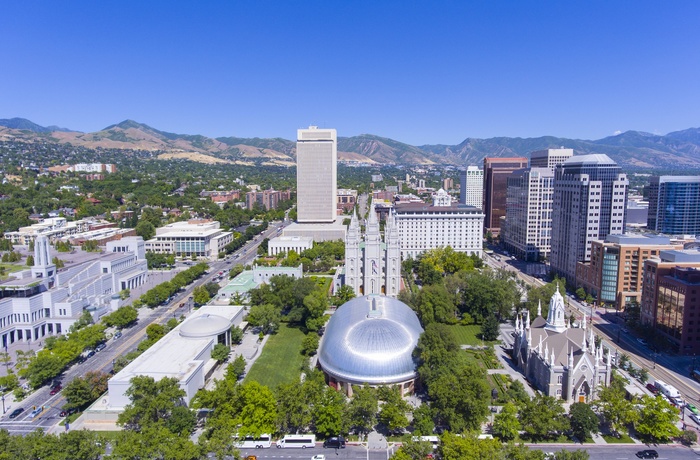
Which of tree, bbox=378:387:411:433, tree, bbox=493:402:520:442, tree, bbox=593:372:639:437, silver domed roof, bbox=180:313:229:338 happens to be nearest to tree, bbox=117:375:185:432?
silver domed roof, bbox=180:313:229:338

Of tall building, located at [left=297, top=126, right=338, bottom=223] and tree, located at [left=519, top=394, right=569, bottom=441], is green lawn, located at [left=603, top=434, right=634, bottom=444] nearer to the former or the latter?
tree, located at [left=519, top=394, right=569, bottom=441]

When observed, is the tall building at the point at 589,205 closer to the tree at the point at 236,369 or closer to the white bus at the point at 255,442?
the tree at the point at 236,369

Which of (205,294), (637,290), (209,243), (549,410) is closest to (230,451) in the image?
(549,410)

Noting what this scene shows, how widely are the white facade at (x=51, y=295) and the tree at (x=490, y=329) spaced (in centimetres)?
6314

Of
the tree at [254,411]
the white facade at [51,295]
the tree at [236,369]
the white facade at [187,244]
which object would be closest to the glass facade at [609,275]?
the tree at [236,369]

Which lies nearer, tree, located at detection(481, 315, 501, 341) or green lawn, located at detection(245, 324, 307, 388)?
green lawn, located at detection(245, 324, 307, 388)

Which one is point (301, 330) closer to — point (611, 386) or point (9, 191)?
point (611, 386)

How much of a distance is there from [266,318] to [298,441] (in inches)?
1249

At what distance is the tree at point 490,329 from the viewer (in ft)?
230

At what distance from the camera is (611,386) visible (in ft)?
162

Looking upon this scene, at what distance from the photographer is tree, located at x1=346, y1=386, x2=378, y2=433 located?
144 feet

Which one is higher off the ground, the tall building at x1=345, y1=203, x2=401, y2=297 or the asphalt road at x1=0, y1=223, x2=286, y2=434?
the tall building at x1=345, y1=203, x2=401, y2=297

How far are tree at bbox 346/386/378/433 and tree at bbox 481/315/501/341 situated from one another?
1240 inches

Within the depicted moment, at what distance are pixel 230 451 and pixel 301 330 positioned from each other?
37.0m
